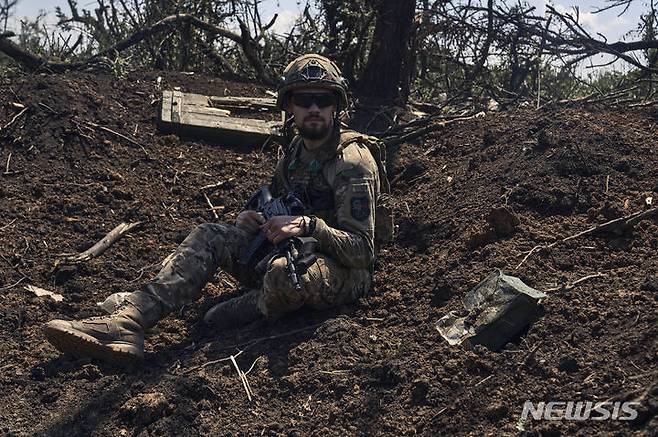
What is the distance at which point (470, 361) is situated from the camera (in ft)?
12.6

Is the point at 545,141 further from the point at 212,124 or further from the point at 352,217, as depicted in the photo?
the point at 212,124

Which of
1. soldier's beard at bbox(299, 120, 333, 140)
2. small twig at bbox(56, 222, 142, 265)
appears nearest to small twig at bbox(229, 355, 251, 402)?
soldier's beard at bbox(299, 120, 333, 140)

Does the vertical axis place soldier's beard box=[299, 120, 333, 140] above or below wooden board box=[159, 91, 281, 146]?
above

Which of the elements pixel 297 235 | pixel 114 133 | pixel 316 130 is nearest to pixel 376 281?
pixel 297 235

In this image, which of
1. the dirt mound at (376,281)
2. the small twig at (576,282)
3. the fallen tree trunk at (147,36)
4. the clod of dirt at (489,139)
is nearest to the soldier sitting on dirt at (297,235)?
the dirt mound at (376,281)

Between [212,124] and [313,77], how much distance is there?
8.66ft

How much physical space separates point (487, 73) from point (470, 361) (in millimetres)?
6942

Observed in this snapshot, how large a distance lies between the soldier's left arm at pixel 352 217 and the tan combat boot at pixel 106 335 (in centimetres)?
102

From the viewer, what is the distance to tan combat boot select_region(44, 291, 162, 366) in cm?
445

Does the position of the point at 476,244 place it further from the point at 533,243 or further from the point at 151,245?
the point at 151,245

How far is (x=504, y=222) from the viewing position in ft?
16.6

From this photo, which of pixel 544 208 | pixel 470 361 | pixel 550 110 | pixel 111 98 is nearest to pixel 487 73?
pixel 550 110

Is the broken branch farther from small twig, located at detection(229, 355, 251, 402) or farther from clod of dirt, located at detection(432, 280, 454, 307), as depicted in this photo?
small twig, located at detection(229, 355, 251, 402)

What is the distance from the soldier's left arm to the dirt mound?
29 cm
